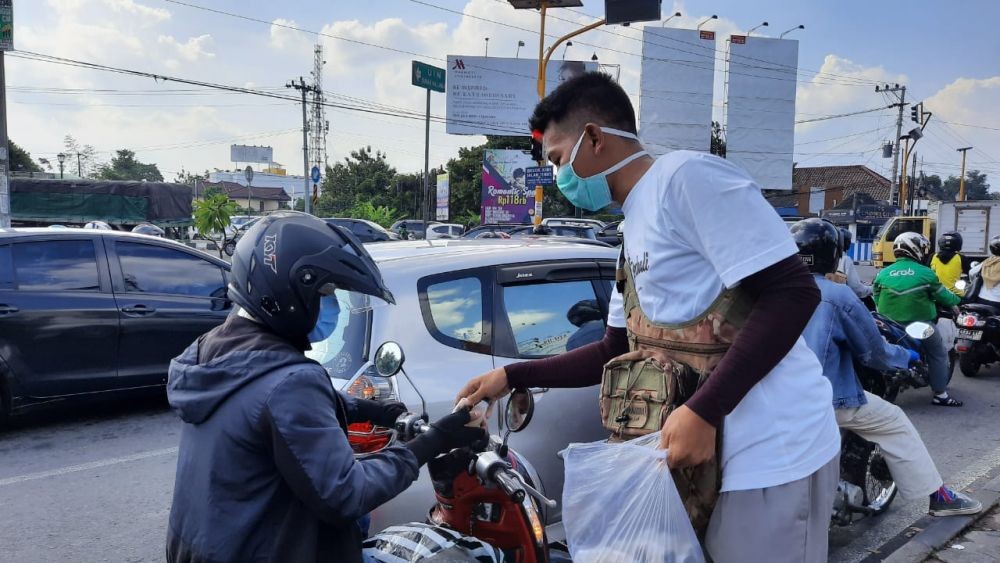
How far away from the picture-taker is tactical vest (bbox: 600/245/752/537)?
1598 mm

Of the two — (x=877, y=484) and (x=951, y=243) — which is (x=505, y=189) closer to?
(x=951, y=243)

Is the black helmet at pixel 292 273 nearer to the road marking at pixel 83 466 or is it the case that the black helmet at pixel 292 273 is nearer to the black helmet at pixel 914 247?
the road marking at pixel 83 466

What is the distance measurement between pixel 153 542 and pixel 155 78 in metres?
19.6

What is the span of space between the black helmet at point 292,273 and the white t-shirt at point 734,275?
650mm

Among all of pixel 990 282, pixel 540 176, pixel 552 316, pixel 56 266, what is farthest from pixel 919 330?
pixel 540 176

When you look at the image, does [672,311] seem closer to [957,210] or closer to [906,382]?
[906,382]

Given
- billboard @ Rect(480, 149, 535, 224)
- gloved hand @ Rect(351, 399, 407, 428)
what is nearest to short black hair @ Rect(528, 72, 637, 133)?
gloved hand @ Rect(351, 399, 407, 428)

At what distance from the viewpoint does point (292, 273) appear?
157 centimetres

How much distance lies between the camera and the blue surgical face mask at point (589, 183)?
1.84m

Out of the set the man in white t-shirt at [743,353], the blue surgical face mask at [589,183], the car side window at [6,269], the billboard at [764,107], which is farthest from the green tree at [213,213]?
the billboard at [764,107]

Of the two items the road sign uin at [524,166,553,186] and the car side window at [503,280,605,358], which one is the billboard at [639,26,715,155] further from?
the car side window at [503,280,605,358]

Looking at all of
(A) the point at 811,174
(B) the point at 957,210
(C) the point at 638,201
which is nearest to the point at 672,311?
(C) the point at 638,201

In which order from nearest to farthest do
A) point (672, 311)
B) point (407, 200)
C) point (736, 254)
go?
point (736, 254), point (672, 311), point (407, 200)

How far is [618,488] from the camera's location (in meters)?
1.65
